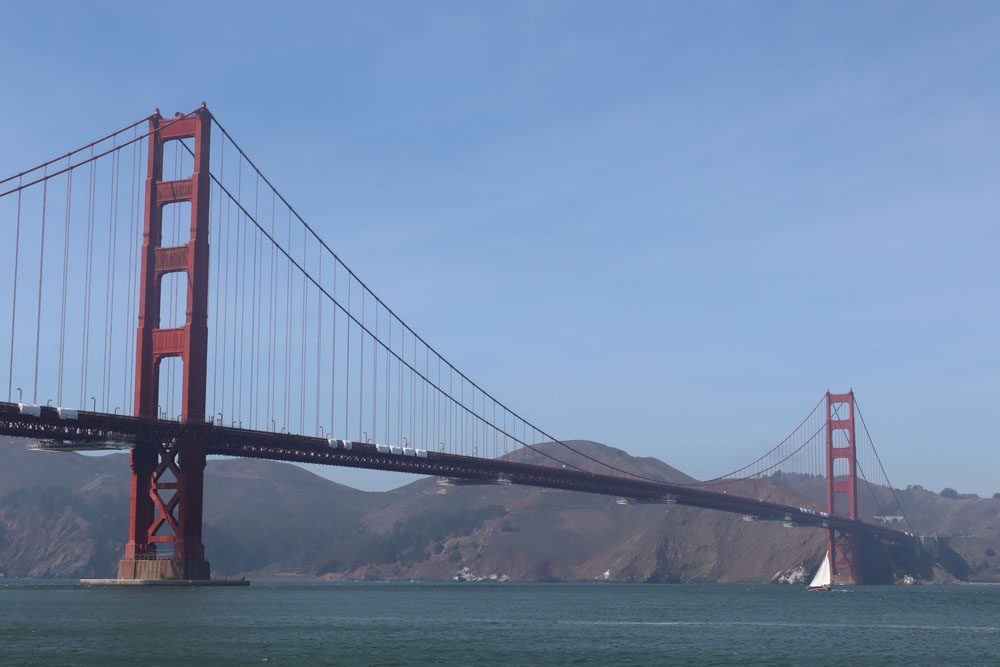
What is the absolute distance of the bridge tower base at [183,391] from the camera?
79375 mm

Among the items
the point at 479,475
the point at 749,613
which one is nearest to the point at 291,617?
the point at 749,613

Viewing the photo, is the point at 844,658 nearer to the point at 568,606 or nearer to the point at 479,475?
the point at 568,606

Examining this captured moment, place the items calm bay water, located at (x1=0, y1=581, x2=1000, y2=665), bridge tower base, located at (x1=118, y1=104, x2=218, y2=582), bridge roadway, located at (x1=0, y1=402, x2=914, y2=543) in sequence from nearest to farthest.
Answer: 1. calm bay water, located at (x1=0, y1=581, x2=1000, y2=665)
2. bridge roadway, located at (x1=0, y1=402, x2=914, y2=543)
3. bridge tower base, located at (x1=118, y1=104, x2=218, y2=582)

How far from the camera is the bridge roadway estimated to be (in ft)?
242

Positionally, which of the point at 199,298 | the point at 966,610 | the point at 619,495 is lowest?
the point at 966,610

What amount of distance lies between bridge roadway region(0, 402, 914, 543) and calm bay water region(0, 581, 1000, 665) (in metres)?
8.70

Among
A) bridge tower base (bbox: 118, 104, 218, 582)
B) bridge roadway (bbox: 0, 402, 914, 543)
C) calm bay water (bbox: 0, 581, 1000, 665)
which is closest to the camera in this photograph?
calm bay water (bbox: 0, 581, 1000, 665)

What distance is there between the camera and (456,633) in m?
53.3

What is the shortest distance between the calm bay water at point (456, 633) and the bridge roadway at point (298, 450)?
28.5 ft

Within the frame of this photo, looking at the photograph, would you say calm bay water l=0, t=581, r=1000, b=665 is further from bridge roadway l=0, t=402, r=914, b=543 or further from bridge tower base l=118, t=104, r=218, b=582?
bridge roadway l=0, t=402, r=914, b=543

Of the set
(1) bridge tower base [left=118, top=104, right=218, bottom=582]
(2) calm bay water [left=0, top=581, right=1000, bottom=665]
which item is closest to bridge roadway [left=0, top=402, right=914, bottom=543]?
(1) bridge tower base [left=118, top=104, right=218, bottom=582]

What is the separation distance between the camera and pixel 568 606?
81.5m

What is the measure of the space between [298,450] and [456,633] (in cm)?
3658

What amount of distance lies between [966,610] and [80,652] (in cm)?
5903
